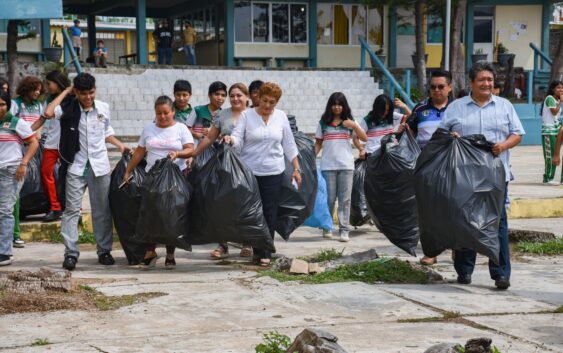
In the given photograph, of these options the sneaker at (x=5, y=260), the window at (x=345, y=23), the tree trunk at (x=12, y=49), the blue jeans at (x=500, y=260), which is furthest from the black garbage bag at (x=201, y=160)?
the window at (x=345, y=23)

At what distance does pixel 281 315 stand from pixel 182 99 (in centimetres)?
375

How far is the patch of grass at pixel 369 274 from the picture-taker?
7355 millimetres

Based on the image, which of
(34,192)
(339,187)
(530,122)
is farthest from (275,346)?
(530,122)

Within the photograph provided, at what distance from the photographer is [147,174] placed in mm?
8062

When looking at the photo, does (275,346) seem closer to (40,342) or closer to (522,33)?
(40,342)

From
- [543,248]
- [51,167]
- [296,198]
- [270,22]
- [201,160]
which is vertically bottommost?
[543,248]

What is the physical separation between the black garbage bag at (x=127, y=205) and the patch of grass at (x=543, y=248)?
137 inches

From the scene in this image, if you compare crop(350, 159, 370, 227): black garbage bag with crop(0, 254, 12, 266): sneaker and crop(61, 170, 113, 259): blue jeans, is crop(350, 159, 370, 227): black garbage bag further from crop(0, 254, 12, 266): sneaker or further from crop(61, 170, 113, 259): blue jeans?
crop(0, 254, 12, 266): sneaker

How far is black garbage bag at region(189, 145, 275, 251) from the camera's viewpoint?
25.7 feet

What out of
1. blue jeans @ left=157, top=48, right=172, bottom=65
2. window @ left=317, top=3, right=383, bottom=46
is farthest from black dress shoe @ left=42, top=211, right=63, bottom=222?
window @ left=317, top=3, right=383, bottom=46

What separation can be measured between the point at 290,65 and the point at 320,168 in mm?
22496

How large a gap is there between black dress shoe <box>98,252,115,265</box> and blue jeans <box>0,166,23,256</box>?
767 millimetres

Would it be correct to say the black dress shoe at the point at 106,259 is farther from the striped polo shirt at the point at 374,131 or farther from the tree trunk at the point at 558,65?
the tree trunk at the point at 558,65

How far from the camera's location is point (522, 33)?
1379 inches
